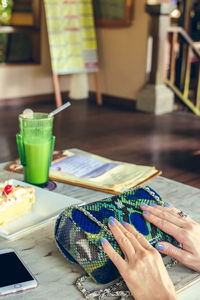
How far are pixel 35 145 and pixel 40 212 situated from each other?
228 millimetres

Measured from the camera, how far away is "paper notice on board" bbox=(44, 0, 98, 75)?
4.63 meters

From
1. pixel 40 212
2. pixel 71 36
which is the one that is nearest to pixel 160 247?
pixel 40 212

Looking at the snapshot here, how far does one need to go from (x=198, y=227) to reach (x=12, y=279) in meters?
0.37

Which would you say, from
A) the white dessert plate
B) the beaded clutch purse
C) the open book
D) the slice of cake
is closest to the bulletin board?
the open book

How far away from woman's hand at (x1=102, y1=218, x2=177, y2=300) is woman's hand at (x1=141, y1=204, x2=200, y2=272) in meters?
0.07

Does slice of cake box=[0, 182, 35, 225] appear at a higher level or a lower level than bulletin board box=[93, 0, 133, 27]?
lower

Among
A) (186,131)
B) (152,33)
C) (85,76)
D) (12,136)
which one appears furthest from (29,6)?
(186,131)

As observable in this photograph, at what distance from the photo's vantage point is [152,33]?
4480 millimetres

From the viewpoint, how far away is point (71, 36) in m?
4.81

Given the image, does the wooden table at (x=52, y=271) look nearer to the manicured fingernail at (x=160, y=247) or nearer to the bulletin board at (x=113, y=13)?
the manicured fingernail at (x=160, y=247)

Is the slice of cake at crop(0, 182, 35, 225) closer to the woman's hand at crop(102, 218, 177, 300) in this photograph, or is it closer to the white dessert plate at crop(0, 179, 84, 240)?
the white dessert plate at crop(0, 179, 84, 240)

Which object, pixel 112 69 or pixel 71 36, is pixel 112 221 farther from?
pixel 112 69

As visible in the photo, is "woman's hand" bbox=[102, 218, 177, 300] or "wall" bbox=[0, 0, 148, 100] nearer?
"woman's hand" bbox=[102, 218, 177, 300]

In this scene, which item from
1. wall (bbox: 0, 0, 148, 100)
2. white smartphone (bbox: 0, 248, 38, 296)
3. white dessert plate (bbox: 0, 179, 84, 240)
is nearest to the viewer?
white smartphone (bbox: 0, 248, 38, 296)
